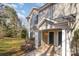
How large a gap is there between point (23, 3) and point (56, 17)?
0.41 m

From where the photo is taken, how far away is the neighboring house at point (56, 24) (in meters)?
2.15

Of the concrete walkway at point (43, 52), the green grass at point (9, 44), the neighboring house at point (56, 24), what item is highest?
the neighboring house at point (56, 24)

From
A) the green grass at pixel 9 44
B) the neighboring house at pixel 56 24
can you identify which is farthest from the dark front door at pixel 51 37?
the green grass at pixel 9 44

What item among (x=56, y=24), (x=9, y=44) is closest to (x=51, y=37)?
(x=56, y=24)

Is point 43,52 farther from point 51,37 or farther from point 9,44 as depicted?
point 9,44

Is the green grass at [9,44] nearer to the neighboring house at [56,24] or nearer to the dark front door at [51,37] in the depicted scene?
the neighboring house at [56,24]

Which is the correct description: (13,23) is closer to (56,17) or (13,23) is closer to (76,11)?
(56,17)

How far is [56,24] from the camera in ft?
7.11

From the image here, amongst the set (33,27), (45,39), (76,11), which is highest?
(76,11)

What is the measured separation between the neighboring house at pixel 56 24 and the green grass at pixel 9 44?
0.20 metres

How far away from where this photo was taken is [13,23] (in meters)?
2.17

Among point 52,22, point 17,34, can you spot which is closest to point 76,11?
point 52,22

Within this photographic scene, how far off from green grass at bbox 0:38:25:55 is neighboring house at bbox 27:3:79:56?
0.67 ft

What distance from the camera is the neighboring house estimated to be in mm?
2152
